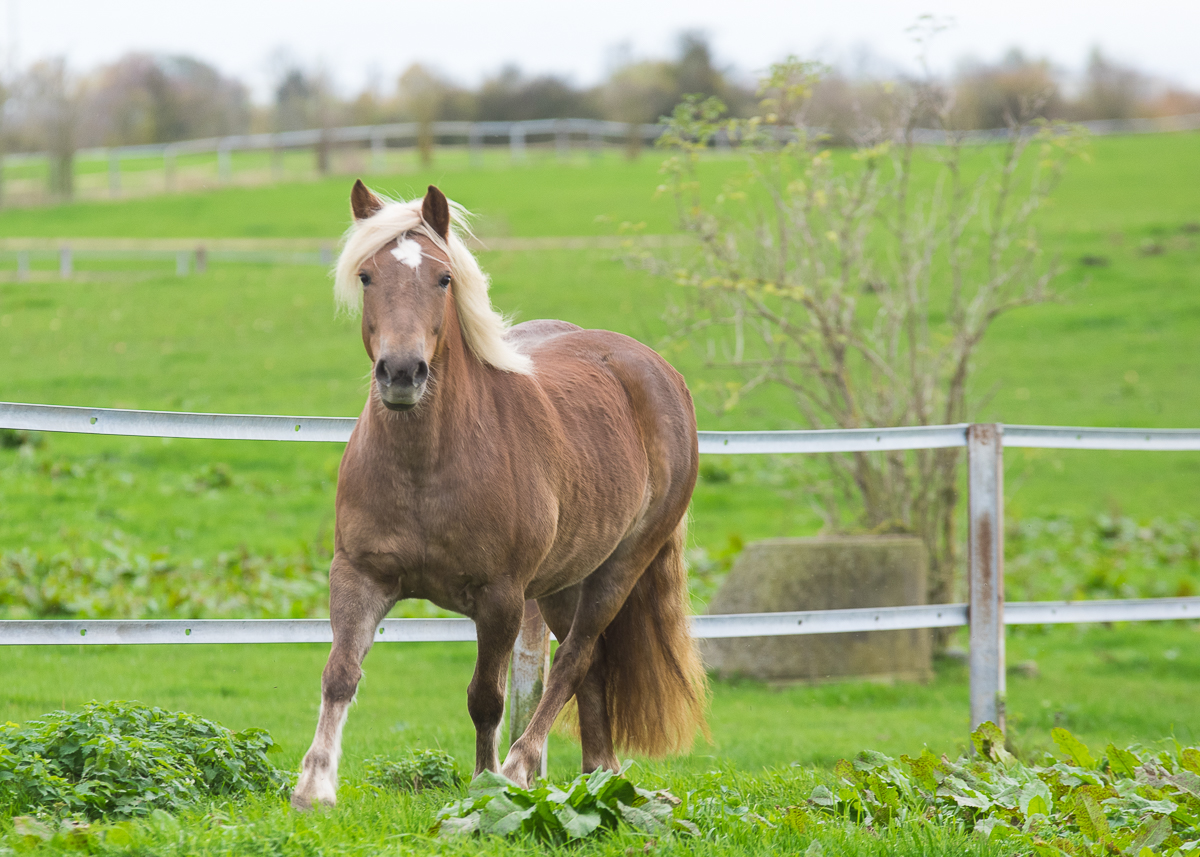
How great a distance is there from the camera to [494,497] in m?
3.23

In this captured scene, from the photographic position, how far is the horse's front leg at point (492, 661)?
129 inches

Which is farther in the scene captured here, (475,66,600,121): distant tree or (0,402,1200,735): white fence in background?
(475,66,600,121): distant tree

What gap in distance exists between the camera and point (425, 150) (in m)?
35.0

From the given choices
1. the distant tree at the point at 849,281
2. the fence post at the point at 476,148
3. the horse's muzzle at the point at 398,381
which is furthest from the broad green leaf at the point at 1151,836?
the fence post at the point at 476,148

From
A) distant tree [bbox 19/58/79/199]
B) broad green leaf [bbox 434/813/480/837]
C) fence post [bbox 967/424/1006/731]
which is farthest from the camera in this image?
distant tree [bbox 19/58/79/199]

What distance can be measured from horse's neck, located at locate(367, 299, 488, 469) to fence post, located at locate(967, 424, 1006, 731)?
266 cm

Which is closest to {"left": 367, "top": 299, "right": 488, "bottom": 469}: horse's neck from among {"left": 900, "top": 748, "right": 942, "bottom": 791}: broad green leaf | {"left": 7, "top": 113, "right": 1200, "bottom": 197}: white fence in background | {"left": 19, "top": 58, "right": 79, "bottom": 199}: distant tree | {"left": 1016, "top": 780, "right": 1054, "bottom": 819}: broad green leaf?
{"left": 900, "top": 748, "right": 942, "bottom": 791}: broad green leaf

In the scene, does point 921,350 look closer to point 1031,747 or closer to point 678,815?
point 1031,747

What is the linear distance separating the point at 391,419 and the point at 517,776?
1.24 m

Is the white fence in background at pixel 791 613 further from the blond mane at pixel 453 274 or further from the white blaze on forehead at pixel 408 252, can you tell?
the white blaze on forehead at pixel 408 252

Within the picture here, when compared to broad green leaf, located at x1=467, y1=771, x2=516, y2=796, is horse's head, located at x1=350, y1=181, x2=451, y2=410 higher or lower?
higher

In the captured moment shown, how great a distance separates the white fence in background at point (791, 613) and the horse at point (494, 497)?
1.34 ft

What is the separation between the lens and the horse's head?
2.87m

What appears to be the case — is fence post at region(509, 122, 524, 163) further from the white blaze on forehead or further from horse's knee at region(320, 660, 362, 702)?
horse's knee at region(320, 660, 362, 702)
